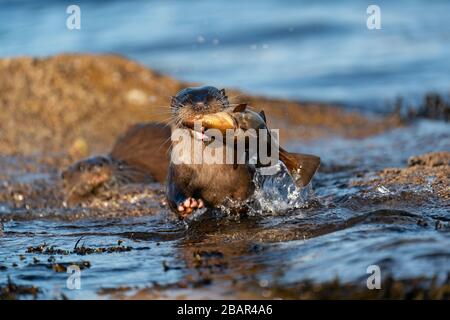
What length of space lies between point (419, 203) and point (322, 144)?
3909 mm

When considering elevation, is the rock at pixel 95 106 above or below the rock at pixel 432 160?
above

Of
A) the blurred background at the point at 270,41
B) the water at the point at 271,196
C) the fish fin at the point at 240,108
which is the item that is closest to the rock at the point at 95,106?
the water at the point at 271,196

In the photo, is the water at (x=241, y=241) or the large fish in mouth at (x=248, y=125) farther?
the large fish in mouth at (x=248, y=125)

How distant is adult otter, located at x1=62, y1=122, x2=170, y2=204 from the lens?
6.21 m

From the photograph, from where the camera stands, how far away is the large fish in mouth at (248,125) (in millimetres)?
4301

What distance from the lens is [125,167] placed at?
6410mm

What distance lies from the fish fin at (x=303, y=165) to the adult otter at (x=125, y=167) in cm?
153

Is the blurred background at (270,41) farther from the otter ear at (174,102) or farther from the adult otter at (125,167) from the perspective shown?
the otter ear at (174,102)

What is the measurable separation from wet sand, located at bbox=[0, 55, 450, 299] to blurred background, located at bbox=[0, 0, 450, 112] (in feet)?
10.8

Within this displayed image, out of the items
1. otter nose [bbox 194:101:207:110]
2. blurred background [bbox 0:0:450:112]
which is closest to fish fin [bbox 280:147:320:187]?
otter nose [bbox 194:101:207:110]

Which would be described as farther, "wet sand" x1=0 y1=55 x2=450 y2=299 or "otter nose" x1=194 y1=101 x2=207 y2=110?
"otter nose" x1=194 y1=101 x2=207 y2=110

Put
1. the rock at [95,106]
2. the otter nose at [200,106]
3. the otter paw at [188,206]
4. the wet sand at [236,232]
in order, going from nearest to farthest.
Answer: the wet sand at [236,232], the otter nose at [200,106], the otter paw at [188,206], the rock at [95,106]

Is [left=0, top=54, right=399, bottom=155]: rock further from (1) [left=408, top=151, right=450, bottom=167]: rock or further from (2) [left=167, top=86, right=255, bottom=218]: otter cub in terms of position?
(2) [left=167, top=86, right=255, bottom=218]: otter cub
